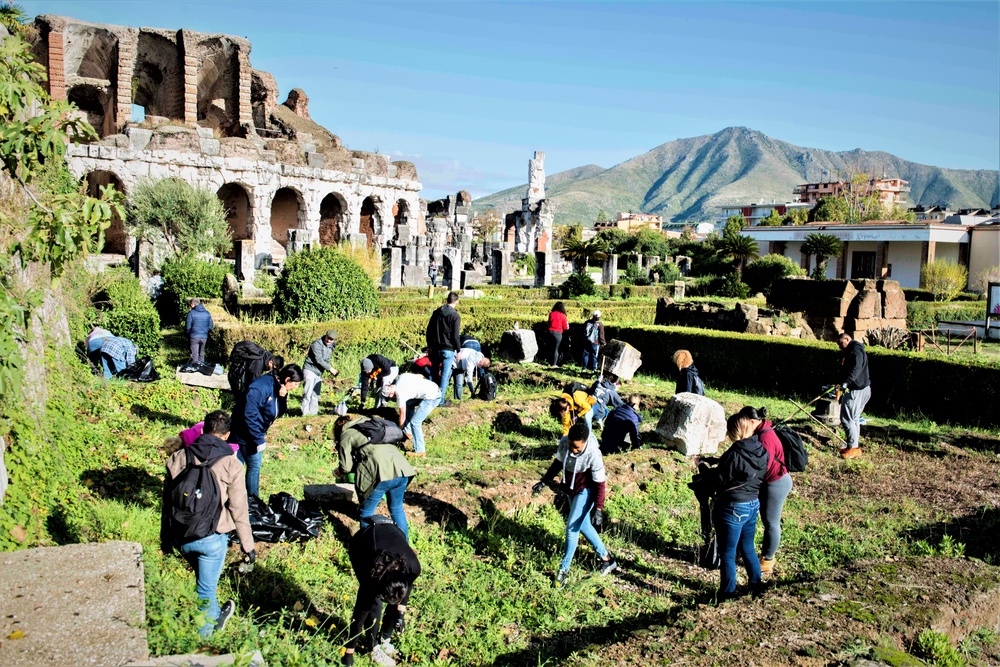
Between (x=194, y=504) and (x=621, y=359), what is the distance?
11.0 meters

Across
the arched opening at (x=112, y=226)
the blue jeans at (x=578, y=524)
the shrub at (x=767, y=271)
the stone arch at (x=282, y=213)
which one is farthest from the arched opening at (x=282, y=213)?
the blue jeans at (x=578, y=524)

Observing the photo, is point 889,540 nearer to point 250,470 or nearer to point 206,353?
point 250,470

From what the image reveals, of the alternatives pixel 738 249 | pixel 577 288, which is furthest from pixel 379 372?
pixel 738 249

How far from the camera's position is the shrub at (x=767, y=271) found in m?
33.2

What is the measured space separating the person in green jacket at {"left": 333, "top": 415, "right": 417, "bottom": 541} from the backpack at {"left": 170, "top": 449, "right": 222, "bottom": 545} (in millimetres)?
1358

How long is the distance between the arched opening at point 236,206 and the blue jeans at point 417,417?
2512 centimetres

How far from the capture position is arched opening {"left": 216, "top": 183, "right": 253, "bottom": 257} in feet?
107

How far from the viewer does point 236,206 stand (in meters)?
33.2

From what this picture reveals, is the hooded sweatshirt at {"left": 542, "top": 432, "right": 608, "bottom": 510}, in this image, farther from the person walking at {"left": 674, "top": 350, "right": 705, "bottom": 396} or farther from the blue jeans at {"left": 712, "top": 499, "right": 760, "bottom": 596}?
the person walking at {"left": 674, "top": 350, "right": 705, "bottom": 396}

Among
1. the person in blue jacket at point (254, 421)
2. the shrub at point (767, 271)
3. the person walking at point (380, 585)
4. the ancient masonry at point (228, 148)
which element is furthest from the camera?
the shrub at point (767, 271)

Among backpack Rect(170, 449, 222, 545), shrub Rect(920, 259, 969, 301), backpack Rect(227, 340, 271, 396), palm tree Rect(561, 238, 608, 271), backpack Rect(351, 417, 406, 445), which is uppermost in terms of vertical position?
→ palm tree Rect(561, 238, 608, 271)

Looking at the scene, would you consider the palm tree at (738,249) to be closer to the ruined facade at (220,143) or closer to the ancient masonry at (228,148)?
the ancient masonry at (228,148)

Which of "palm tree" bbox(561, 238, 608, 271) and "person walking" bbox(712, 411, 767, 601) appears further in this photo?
"palm tree" bbox(561, 238, 608, 271)

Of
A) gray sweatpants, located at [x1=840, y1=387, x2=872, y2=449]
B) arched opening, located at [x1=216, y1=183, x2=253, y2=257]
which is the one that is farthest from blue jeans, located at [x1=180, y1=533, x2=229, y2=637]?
arched opening, located at [x1=216, y1=183, x2=253, y2=257]
